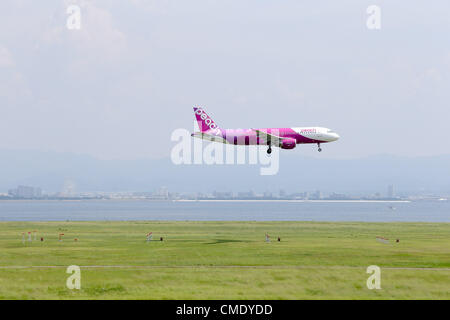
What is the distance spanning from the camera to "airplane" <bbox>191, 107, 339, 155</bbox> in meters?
111

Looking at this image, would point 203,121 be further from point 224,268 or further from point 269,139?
point 224,268

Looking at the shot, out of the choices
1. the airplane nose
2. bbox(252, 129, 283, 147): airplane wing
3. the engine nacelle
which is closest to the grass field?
the engine nacelle

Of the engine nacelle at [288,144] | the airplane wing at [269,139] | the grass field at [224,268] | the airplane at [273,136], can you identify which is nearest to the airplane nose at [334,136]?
the airplane at [273,136]

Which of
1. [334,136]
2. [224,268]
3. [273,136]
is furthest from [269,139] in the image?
[224,268]

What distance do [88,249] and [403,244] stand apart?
177 feet

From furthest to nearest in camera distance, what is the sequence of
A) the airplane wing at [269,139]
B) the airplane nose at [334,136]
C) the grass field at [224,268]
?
the airplane nose at [334,136] → the airplane wing at [269,139] → the grass field at [224,268]

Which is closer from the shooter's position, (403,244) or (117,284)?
(117,284)

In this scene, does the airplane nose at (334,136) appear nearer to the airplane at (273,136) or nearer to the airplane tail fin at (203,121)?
the airplane at (273,136)

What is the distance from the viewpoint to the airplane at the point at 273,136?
111 metres

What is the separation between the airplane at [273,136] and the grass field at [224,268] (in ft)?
58.8

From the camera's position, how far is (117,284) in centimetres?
6800
